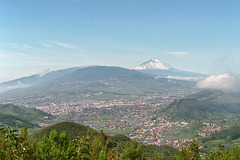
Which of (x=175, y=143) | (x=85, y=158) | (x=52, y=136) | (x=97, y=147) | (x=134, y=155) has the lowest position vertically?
(x=175, y=143)

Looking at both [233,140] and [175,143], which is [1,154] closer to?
[175,143]

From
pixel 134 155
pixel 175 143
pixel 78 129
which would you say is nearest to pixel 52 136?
pixel 134 155

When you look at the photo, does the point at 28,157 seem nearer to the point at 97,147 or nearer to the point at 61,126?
the point at 97,147

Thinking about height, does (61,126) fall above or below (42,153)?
below

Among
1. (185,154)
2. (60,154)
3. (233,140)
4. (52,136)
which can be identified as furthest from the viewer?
(233,140)

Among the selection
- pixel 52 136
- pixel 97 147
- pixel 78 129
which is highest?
pixel 52 136

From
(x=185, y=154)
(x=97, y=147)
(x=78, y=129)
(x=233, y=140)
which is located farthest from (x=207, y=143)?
(x=97, y=147)

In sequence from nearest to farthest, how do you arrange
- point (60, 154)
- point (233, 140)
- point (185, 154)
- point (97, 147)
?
1. point (60, 154)
2. point (97, 147)
3. point (185, 154)
4. point (233, 140)

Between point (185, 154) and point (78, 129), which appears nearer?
point (185, 154)

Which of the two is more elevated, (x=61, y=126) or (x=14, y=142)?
(x=14, y=142)
